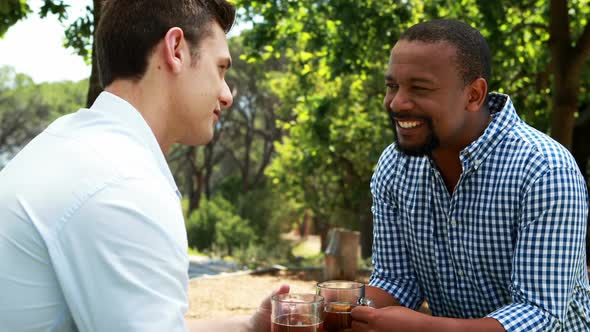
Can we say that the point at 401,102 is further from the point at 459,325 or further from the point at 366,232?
the point at 366,232

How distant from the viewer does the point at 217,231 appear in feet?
59.3

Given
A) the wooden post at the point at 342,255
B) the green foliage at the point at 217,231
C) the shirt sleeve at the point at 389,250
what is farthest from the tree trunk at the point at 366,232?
the shirt sleeve at the point at 389,250

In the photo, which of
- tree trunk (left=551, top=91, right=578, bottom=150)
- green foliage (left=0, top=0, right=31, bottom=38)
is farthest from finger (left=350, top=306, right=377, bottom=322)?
tree trunk (left=551, top=91, right=578, bottom=150)

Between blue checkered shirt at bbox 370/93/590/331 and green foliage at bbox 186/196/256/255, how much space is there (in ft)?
49.7

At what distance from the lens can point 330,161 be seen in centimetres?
1827

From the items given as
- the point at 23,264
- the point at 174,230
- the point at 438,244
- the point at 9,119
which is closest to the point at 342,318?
the point at 438,244

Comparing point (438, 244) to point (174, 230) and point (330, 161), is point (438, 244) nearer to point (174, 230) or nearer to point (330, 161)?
point (174, 230)

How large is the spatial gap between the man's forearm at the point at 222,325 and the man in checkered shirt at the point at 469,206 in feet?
1.77

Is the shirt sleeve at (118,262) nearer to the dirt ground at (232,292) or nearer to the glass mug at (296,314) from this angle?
the glass mug at (296,314)

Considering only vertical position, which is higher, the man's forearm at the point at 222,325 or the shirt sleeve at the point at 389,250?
the shirt sleeve at the point at 389,250

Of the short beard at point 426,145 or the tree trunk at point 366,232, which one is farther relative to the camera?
the tree trunk at point 366,232

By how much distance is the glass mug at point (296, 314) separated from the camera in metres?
2.00

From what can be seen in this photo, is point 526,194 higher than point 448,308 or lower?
higher

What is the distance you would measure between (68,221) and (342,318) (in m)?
1.15
